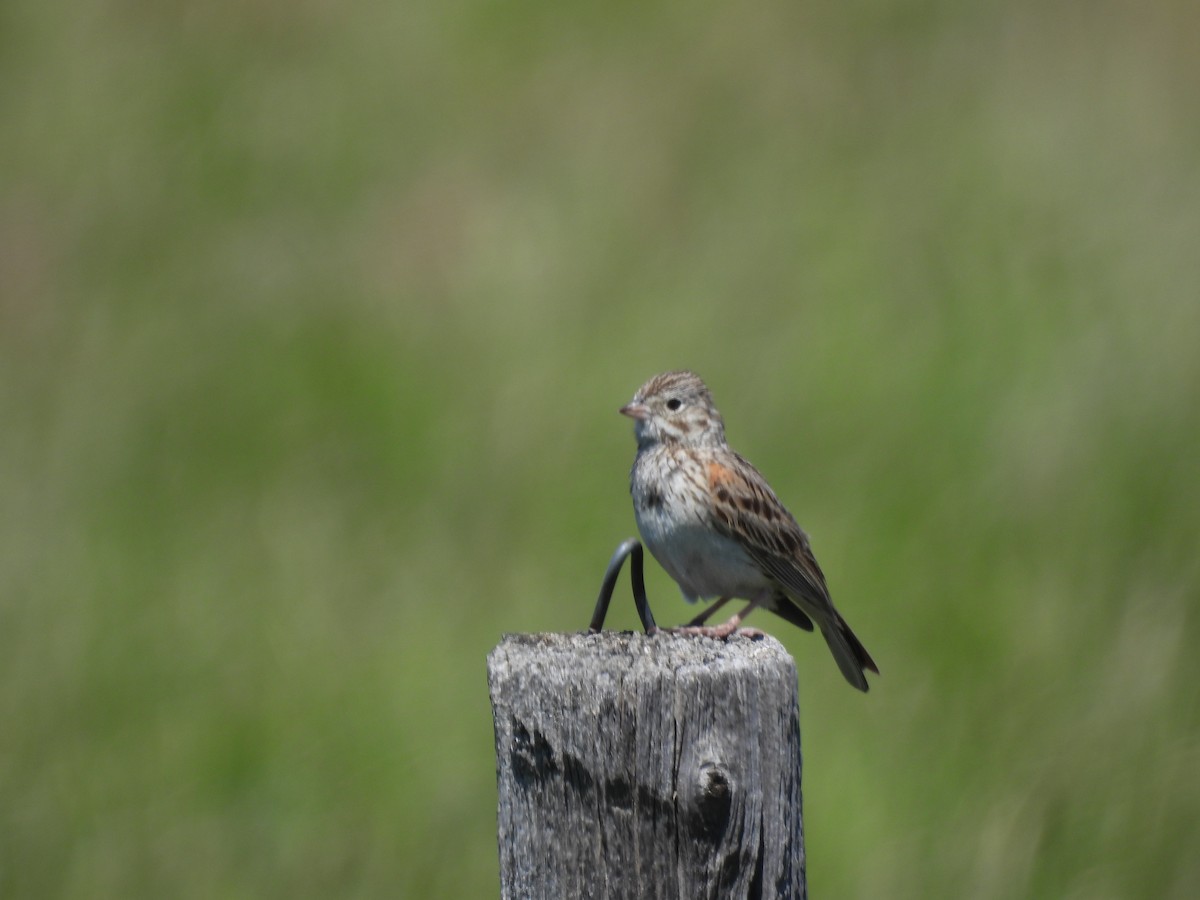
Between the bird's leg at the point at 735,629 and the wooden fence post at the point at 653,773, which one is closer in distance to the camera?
the wooden fence post at the point at 653,773

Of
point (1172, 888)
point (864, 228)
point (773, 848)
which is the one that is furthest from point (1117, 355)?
point (773, 848)

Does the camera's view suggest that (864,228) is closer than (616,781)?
No

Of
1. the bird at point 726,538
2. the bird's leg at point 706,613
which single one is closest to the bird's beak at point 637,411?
the bird at point 726,538

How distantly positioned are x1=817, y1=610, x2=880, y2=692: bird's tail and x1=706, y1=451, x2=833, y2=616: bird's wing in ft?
0.21

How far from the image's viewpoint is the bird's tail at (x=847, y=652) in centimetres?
528

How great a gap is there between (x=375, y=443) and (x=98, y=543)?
160 centimetres

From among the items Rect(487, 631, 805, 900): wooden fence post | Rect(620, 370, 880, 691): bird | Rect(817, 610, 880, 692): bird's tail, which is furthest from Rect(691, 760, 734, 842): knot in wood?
Rect(817, 610, 880, 692): bird's tail

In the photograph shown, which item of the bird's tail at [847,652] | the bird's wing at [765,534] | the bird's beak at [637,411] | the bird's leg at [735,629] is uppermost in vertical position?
the bird's beak at [637,411]

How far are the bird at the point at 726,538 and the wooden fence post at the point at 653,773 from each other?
7.46 feet

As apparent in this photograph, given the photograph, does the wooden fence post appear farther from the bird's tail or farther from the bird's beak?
the bird's beak

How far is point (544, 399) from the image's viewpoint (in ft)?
28.9

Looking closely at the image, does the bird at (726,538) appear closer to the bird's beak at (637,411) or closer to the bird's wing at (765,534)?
the bird's wing at (765,534)

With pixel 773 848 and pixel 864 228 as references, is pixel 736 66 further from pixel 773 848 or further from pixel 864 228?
pixel 773 848

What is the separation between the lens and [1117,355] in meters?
8.99
